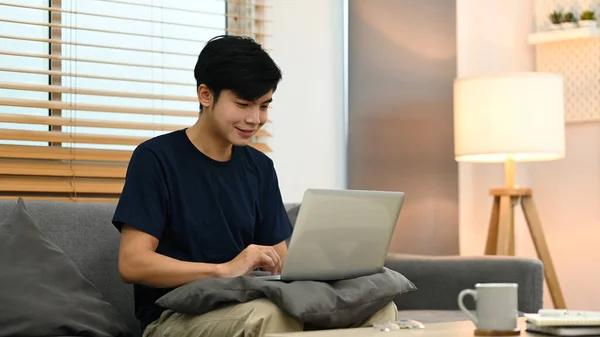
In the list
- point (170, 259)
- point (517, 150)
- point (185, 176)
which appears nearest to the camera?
point (170, 259)

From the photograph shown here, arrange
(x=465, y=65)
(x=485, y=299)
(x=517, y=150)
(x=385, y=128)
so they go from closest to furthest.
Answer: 1. (x=485, y=299)
2. (x=517, y=150)
3. (x=385, y=128)
4. (x=465, y=65)

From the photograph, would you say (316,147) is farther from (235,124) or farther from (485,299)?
(485,299)

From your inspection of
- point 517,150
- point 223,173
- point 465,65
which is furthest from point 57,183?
point 465,65

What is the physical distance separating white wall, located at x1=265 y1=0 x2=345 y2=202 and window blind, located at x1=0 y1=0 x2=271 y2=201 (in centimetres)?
23

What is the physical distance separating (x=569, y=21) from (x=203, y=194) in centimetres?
256

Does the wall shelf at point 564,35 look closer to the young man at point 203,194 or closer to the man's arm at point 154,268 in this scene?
the young man at point 203,194

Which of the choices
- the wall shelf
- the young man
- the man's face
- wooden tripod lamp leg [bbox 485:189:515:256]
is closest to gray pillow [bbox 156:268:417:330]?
the young man

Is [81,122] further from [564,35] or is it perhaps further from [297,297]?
[564,35]

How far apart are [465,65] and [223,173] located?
2262 mm

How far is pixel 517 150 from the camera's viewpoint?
3766mm

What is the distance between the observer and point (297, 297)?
6.17ft

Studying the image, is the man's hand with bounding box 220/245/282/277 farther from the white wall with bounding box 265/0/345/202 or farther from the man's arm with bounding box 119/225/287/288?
the white wall with bounding box 265/0/345/202

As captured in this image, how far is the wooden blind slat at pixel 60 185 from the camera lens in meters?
3.07

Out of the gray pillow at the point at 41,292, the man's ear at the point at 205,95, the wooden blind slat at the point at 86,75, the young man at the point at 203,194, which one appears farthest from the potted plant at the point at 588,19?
the gray pillow at the point at 41,292
